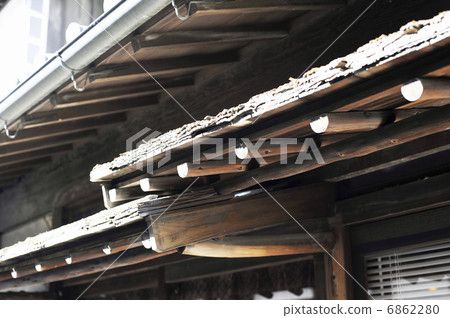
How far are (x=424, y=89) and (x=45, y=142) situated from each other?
18.0ft

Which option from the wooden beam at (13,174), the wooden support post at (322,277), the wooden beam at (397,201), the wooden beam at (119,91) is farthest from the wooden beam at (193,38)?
the wooden beam at (13,174)

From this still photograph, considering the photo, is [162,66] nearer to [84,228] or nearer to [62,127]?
[84,228]

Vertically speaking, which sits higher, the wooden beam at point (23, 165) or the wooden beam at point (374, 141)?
the wooden beam at point (23, 165)

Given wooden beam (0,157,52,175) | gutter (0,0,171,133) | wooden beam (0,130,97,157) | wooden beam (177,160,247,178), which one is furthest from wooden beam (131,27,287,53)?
wooden beam (0,157,52,175)

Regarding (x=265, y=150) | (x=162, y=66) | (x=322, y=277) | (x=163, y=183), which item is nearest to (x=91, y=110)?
(x=162, y=66)

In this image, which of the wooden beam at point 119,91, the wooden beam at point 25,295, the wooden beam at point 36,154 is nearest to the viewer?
the wooden beam at point 119,91

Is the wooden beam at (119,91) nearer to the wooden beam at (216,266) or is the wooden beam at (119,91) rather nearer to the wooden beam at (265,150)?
the wooden beam at (216,266)

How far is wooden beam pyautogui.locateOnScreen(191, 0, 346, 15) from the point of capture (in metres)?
4.26

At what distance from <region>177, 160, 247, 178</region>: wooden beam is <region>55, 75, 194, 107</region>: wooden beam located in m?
2.17


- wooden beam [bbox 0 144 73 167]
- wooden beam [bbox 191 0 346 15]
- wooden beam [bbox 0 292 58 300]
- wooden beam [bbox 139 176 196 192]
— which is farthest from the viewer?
wooden beam [bbox 0 144 73 167]

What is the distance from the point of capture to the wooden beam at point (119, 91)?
18.6 feet

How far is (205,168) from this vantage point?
12.3 ft

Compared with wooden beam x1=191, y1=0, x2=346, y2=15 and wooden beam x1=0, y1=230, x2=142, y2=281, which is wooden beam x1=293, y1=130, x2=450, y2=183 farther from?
wooden beam x1=0, y1=230, x2=142, y2=281

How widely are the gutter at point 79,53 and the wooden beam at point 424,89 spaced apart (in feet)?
5.95
